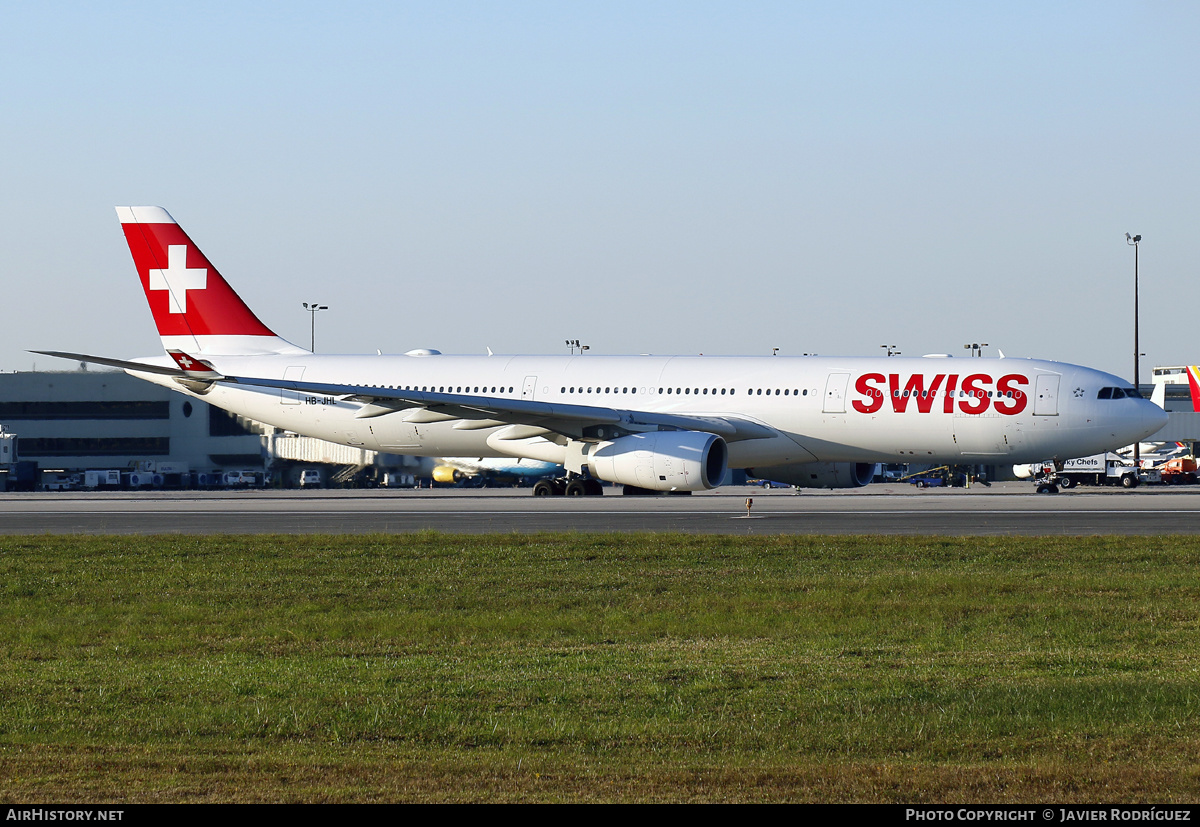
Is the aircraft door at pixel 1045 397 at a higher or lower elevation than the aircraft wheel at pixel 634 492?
higher

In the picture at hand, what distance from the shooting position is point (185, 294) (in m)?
45.2

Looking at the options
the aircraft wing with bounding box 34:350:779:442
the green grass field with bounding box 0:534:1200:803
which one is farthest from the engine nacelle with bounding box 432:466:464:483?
the green grass field with bounding box 0:534:1200:803

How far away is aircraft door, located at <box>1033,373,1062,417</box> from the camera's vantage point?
36969mm

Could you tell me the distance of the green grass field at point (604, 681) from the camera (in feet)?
23.6

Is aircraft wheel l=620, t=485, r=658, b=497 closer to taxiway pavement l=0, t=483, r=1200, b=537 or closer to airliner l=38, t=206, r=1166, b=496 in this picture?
airliner l=38, t=206, r=1166, b=496

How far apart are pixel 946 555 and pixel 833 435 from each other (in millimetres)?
18537

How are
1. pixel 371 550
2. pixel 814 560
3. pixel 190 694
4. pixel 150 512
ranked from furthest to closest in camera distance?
pixel 150 512, pixel 371 550, pixel 814 560, pixel 190 694

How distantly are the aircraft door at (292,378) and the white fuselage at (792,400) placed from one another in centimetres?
4

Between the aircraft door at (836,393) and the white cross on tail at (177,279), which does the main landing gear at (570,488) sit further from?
the white cross on tail at (177,279)

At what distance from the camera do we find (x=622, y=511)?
3312cm

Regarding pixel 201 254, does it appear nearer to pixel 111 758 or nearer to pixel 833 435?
pixel 833 435

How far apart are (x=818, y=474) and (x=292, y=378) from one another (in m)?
16.6

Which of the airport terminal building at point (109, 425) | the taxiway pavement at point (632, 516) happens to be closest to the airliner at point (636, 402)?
the taxiway pavement at point (632, 516)
